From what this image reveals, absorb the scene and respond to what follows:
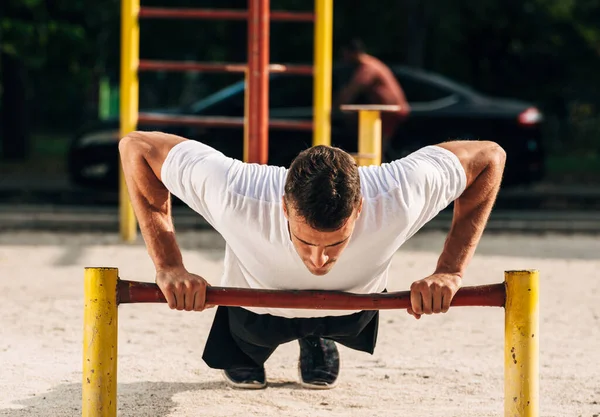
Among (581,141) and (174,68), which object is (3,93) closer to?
(581,141)

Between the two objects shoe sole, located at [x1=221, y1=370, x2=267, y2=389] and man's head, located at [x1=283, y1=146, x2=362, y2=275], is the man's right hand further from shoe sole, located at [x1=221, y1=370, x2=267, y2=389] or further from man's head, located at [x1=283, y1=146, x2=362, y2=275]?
shoe sole, located at [x1=221, y1=370, x2=267, y2=389]

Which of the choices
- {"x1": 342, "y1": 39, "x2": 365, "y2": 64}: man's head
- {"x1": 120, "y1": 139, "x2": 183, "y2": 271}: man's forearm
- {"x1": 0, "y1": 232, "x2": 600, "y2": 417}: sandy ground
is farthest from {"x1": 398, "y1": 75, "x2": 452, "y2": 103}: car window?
{"x1": 120, "y1": 139, "x2": 183, "y2": 271}: man's forearm

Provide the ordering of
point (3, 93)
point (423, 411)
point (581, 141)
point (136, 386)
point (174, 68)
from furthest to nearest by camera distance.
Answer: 1. point (581, 141)
2. point (3, 93)
3. point (174, 68)
4. point (136, 386)
5. point (423, 411)

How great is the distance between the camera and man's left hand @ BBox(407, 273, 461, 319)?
3.47 meters

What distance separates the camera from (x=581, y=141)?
89.1 ft

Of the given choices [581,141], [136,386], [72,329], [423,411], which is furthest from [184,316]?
[581,141]

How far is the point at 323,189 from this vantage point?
3352 mm

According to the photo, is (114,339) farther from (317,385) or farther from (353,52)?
(353,52)

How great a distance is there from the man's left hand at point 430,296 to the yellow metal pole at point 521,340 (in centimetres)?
17

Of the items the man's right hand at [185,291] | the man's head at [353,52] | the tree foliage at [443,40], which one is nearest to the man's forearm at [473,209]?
Answer: the man's right hand at [185,291]

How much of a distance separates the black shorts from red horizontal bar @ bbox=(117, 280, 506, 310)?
0.71 meters

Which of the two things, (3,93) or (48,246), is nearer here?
(48,246)

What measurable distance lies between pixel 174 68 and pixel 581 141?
19.8m

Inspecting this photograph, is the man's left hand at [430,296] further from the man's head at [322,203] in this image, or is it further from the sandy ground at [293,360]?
the sandy ground at [293,360]
